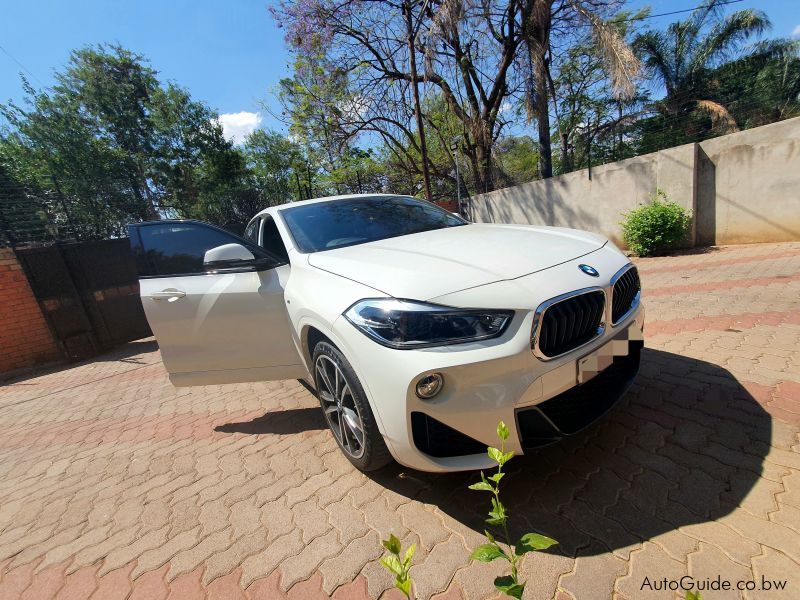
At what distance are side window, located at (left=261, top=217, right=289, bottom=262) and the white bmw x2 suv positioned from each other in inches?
6.3

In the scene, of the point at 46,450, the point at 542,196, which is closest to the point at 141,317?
the point at 46,450

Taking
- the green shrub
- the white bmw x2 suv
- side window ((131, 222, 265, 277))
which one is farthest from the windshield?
the green shrub

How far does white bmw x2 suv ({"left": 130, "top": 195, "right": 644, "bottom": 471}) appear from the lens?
4.79 ft

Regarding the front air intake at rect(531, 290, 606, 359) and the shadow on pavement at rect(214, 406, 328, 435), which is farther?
the shadow on pavement at rect(214, 406, 328, 435)

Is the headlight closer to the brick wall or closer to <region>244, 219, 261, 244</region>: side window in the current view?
<region>244, 219, 261, 244</region>: side window

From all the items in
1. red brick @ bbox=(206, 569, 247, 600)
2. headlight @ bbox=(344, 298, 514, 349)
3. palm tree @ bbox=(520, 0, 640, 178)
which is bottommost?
red brick @ bbox=(206, 569, 247, 600)

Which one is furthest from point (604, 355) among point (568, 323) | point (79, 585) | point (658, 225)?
point (658, 225)

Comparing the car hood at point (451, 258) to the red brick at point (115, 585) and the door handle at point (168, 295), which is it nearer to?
the door handle at point (168, 295)

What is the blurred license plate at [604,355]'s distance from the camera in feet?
5.29

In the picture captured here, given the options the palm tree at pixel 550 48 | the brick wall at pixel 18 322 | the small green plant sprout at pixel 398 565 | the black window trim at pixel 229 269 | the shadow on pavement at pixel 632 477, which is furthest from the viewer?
the palm tree at pixel 550 48

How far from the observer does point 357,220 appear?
2699mm

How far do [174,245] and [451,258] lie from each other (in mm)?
2110

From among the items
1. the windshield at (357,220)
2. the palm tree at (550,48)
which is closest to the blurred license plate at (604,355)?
the windshield at (357,220)

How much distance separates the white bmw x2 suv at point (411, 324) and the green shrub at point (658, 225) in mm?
5719
